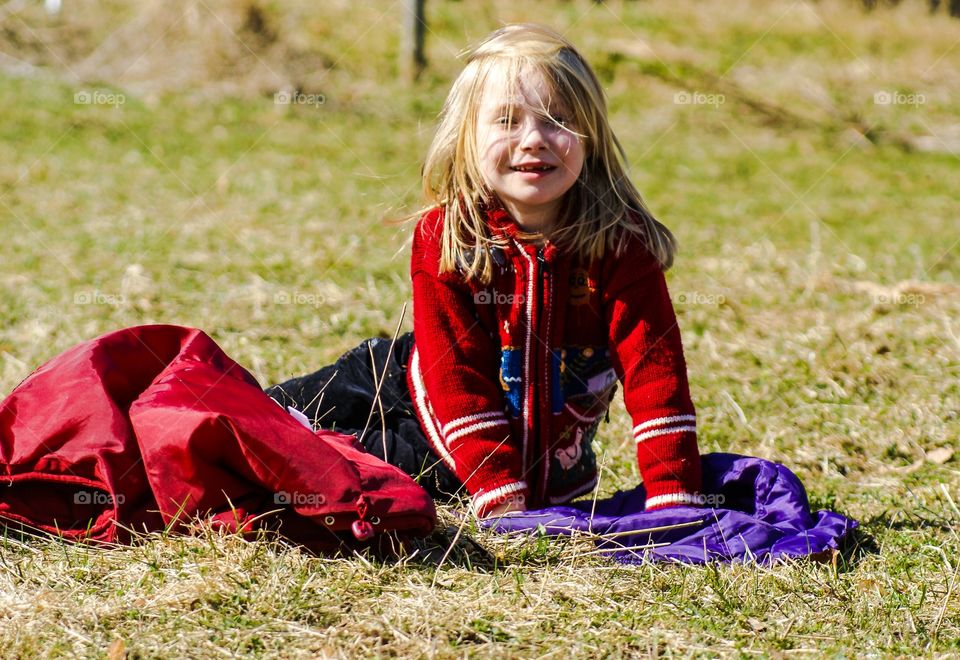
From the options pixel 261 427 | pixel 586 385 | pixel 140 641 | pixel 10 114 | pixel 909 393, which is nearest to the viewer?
pixel 140 641

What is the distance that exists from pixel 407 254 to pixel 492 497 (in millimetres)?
3284

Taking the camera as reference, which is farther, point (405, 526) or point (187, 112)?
point (187, 112)

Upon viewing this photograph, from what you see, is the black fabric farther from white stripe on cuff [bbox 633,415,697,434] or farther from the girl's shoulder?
white stripe on cuff [bbox 633,415,697,434]

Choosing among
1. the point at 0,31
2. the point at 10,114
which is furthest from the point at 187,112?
the point at 0,31

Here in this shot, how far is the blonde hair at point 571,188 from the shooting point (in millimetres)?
2932

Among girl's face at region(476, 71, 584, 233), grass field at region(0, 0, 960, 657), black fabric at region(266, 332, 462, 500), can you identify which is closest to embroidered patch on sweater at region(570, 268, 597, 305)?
girl's face at region(476, 71, 584, 233)

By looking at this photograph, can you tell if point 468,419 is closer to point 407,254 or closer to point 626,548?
point 626,548

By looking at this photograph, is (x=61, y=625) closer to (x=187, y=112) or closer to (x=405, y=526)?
(x=405, y=526)

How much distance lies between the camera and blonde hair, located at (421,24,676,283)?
293 cm

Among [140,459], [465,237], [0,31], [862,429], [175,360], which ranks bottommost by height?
[862,429]

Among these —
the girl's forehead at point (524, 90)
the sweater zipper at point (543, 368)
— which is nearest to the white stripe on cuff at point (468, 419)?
the sweater zipper at point (543, 368)

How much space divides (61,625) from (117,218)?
470cm

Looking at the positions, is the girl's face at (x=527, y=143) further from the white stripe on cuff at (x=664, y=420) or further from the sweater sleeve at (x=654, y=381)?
the white stripe on cuff at (x=664, y=420)

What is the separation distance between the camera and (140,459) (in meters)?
2.74
